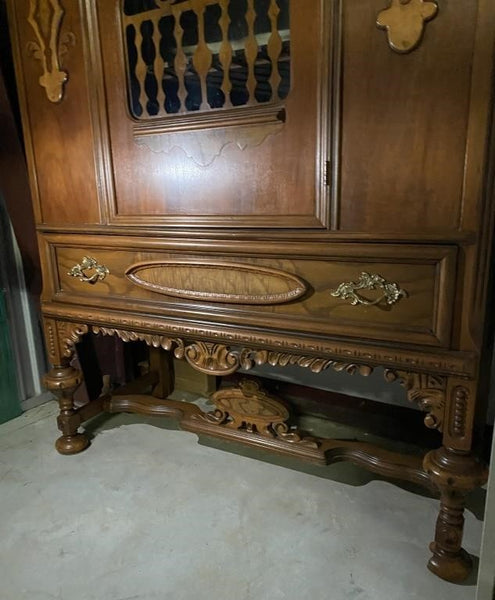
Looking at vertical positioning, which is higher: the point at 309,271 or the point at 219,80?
the point at 219,80

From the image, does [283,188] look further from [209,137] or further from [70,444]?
[70,444]

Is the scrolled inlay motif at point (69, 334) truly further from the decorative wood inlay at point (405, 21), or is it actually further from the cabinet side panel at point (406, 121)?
the decorative wood inlay at point (405, 21)

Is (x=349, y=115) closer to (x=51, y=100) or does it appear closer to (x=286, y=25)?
(x=286, y=25)

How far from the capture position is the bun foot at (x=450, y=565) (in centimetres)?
105

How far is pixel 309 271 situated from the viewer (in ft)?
3.47

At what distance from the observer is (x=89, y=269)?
4.49 feet

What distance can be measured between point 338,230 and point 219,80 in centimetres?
50

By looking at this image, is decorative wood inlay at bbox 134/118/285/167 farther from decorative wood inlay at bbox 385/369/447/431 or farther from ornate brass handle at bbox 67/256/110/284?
decorative wood inlay at bbox 385/369/447/431

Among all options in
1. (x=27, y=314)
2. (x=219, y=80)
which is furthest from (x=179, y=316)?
(x=27, y=314)

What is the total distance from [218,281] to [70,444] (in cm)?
89

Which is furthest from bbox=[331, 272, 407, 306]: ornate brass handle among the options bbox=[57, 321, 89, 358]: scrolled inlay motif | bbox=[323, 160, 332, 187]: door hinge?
bbox=[57, 321, 89, 358]: scrolled inlay motif

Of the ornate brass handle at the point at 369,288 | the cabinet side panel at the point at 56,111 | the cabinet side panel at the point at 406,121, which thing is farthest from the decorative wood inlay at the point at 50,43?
the ornate brass handle at the point at 369,288

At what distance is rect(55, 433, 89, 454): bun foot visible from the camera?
1600mm

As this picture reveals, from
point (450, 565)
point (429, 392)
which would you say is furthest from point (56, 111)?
point (450, 565)
